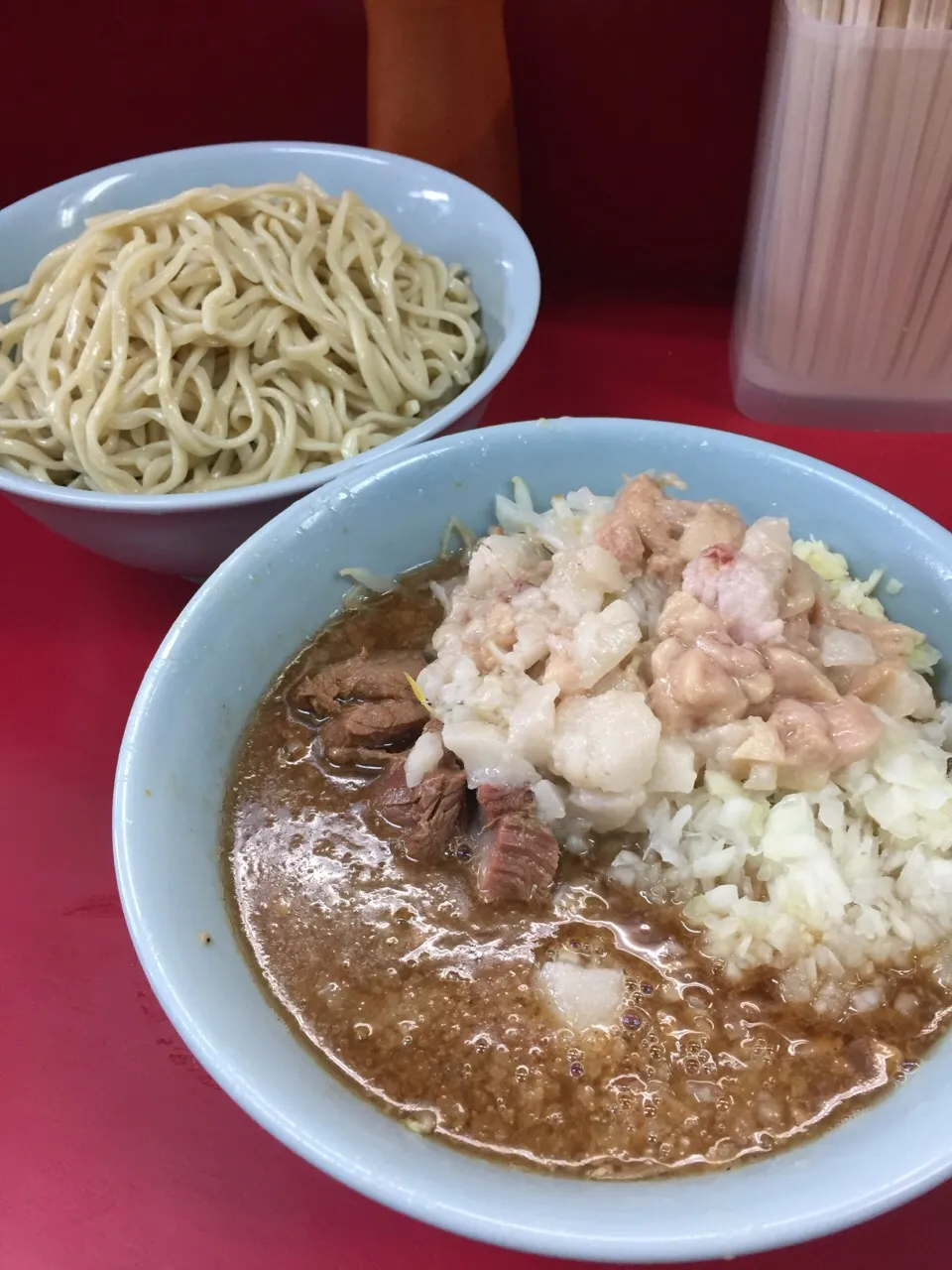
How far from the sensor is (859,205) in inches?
80.4

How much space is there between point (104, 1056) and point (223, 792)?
45 cm

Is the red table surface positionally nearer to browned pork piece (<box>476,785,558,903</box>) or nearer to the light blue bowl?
the light blue bowl

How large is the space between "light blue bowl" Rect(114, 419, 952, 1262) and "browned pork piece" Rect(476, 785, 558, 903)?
363 millimetres

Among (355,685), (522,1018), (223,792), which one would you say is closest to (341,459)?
(355,685)

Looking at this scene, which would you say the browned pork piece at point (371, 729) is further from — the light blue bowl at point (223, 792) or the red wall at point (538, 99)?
the red wall at point (538, 99)

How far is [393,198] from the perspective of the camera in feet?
8.23

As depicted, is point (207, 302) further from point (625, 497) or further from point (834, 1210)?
point (834, 1210)

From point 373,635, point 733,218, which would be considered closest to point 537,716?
point 373,635

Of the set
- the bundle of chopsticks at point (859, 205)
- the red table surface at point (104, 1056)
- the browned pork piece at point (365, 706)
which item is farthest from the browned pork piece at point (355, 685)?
the bundle of chopsticks at point (859, 205)

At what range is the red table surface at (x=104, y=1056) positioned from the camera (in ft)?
4.41

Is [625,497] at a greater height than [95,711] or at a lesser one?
greater

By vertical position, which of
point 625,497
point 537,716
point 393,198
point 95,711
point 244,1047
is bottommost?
point 95,711

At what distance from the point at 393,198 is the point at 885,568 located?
1.60 m

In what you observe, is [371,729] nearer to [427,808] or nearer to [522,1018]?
[427,808]
